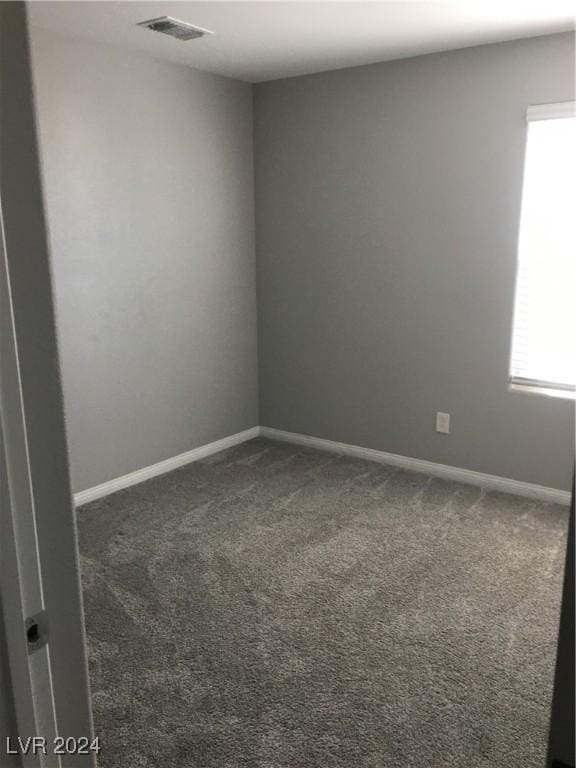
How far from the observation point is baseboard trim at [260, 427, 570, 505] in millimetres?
3615

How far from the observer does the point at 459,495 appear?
3.67 metres

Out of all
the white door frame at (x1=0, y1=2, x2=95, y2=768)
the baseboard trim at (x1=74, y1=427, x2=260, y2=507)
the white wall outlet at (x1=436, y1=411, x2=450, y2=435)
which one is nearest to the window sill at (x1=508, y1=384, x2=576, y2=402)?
the white wall outlet at (x1=436, y1=411, x2=450, y2=435)

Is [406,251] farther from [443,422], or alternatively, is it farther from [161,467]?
[161,467]

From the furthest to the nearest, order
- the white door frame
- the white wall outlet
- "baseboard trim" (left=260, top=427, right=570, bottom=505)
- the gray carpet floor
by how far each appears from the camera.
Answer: the white wall outlet
"baseboard trim" (left=260, top=427, right=570, bottom=505)
the gray carpet floor
the white door frame

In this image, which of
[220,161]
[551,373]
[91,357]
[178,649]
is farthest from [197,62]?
[178,649]

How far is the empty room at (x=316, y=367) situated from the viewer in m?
2.17

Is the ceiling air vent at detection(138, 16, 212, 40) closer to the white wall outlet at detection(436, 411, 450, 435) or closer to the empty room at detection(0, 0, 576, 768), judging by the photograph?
the empty room at detection(0, 0, 576, 768)

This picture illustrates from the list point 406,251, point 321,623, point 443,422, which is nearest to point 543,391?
point 443,422

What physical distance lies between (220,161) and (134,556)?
2433 mm

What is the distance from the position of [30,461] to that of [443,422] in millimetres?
3373

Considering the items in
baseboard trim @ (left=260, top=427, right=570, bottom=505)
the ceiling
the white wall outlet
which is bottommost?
baseboard trim @ (left=260, top=427, right=570, bottom=505)

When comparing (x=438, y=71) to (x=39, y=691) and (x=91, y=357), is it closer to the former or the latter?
(x=91, y=357)

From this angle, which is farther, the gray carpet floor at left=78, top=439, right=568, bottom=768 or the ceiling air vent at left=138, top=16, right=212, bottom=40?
the ceiling air vent at left=138, top=16, right=212, bottom=40

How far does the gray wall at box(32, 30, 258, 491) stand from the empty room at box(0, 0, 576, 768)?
2 cm
